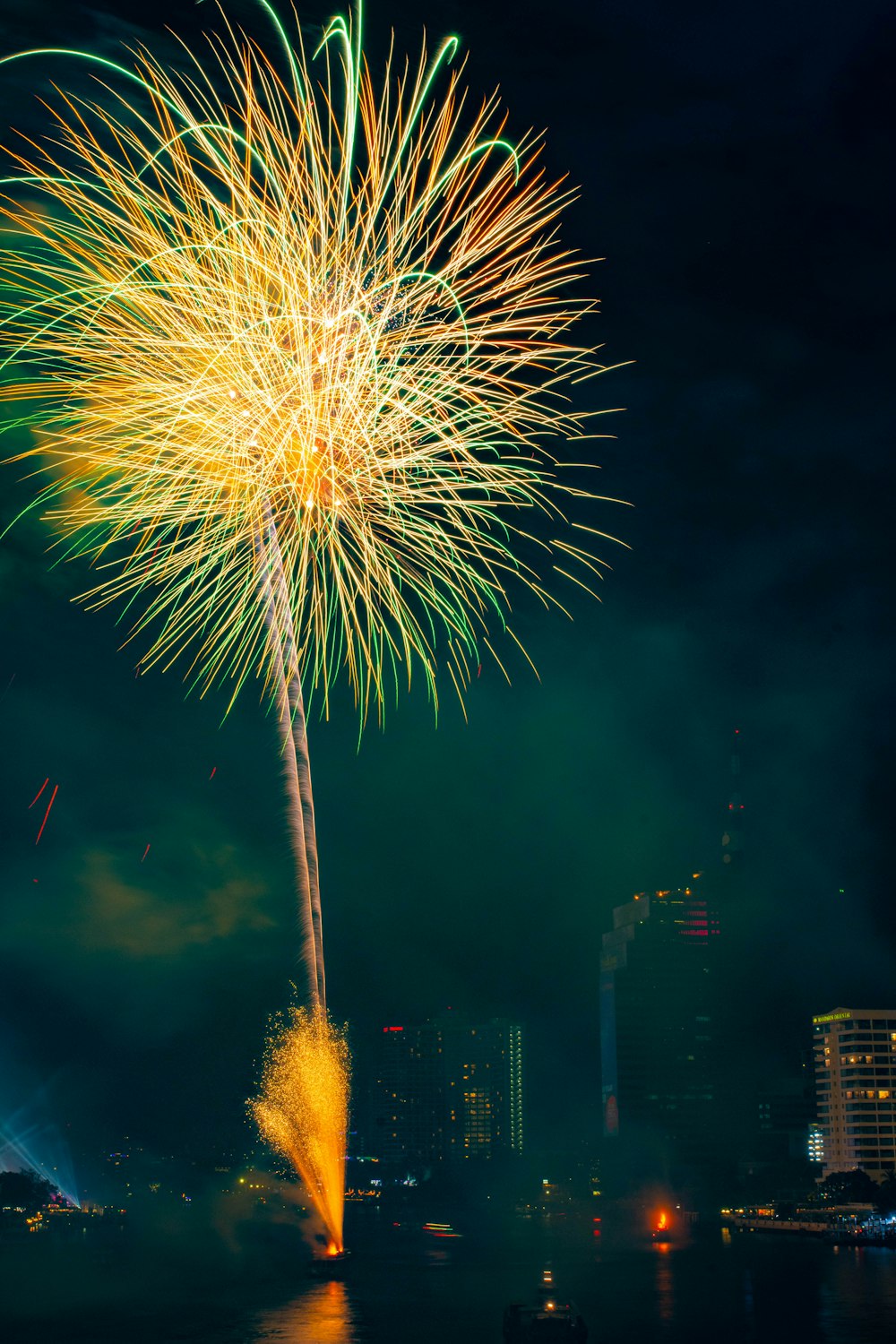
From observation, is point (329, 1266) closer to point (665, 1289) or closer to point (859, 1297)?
point (665, 1289)

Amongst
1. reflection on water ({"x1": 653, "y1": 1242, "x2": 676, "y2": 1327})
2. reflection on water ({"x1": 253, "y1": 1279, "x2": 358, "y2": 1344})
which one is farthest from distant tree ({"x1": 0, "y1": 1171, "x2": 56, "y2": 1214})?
reflection on water ({"x1": 253, "y1": 1279, "x2": 358, "y2": 1344})

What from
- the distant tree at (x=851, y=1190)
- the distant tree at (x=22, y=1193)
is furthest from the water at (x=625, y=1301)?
the distant tree at (x=22, y=1193)

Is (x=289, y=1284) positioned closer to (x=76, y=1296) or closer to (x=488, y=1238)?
(x=76, y=1296)

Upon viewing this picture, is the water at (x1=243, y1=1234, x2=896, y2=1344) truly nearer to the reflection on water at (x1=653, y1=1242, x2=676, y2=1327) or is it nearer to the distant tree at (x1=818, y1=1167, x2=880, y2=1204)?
the reflection on water at (x1=653, y1=1242, x2=676, y2=1327)

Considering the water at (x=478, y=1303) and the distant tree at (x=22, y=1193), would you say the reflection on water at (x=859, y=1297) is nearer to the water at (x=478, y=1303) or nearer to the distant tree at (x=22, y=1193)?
the water at (x=478, y=1303)

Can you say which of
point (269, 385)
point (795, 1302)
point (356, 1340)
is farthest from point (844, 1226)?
point (269, 385)
